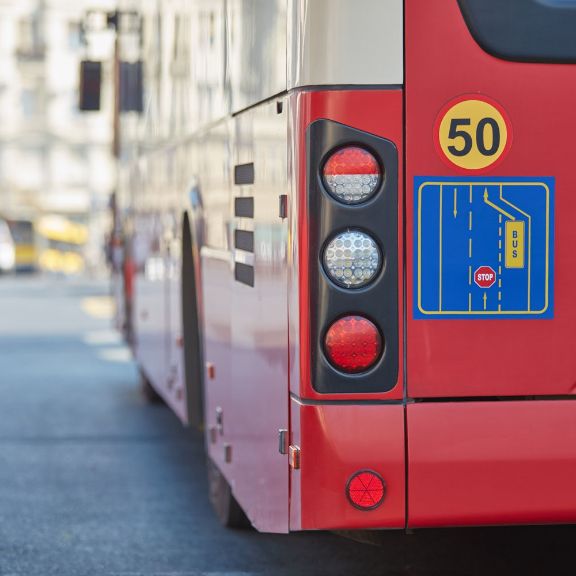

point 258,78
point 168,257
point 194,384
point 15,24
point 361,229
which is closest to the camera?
point 361,229

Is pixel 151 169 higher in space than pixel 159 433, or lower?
higher

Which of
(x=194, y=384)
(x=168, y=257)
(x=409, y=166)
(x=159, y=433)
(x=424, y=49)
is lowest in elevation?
(x=159, y=433)

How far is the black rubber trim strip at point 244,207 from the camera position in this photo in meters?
5.05

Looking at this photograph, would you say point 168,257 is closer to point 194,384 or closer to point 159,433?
point 194,384

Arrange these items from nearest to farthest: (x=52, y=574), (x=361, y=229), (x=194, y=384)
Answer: (x=361, y=229), (x=52, y=574), (x=194, y=384)

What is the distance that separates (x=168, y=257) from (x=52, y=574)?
2548mm

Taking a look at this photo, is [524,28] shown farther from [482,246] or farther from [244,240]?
[244,240]

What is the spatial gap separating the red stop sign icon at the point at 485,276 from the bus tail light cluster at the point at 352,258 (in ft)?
0.77

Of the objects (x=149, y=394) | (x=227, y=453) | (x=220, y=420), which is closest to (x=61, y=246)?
(x=149, y=394)

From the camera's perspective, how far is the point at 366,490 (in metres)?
4.23

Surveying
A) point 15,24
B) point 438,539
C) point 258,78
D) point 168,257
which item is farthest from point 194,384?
point 15,24

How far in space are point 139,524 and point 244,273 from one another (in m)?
2.12

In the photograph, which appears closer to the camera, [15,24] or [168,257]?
[168,257]

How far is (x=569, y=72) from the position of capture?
4.29 meters
